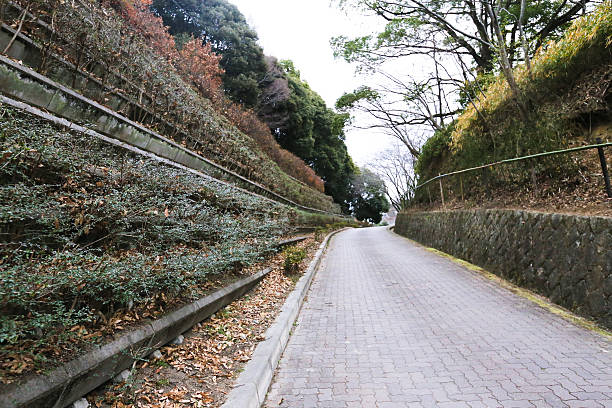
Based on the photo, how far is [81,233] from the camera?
3.10 m

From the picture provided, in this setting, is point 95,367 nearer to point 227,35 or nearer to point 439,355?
point 439,355

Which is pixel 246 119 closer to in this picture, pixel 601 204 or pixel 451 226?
pixel 451 226

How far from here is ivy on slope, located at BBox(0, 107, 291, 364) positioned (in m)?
2.09

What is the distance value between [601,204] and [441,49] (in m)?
10.1

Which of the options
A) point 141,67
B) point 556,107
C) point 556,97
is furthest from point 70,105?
point 556,97

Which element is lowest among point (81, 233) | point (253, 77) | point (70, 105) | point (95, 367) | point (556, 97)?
point (95, 367)

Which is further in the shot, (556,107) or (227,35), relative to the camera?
(227,35)

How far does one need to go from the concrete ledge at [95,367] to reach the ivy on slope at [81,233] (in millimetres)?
226

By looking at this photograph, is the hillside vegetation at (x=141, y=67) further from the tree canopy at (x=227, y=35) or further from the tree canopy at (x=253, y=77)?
the tree canopy at (x=253, y=77)

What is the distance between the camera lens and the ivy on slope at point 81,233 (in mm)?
2090

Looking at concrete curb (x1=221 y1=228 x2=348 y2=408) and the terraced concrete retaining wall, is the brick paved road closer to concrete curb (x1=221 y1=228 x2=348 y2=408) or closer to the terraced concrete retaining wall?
concrete curb (x1=221 y1=228 x2=348 y2=408)

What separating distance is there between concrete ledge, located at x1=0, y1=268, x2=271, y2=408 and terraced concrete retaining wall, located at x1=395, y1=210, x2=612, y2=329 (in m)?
5.39

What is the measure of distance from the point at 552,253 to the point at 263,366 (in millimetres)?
5208

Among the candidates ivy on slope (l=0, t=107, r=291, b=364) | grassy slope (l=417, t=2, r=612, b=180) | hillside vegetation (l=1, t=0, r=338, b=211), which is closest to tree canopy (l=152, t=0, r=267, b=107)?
hillside vegetation (l=1, t=0, r=338, b=211)
